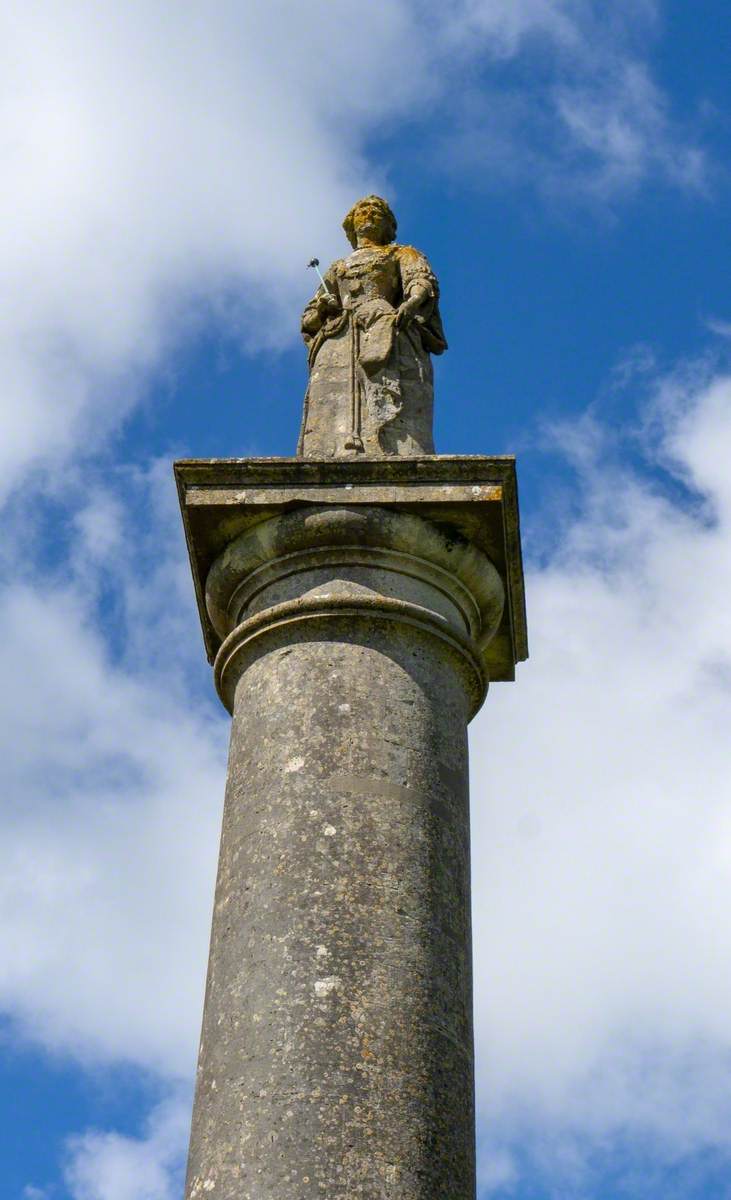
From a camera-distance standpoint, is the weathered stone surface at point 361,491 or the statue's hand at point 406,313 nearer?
the weathered stone surface at point 361,491

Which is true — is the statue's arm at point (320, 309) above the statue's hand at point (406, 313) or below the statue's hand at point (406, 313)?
above

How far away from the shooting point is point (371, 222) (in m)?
8.52

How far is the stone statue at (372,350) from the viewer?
288 inches

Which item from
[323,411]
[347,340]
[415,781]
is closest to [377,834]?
[415,781]

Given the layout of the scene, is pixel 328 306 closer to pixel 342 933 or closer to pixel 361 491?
pixel 361 491

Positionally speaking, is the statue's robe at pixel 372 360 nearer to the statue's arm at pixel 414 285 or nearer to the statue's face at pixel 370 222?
the statue's arm at pixel 414 285

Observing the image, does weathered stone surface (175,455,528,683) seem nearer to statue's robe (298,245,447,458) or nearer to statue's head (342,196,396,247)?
statue's robe (298,245,447,458)

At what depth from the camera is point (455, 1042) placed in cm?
535

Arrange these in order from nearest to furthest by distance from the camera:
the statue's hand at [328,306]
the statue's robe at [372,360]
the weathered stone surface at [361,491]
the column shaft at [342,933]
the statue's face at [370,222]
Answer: the column shaft at [342,933]
the weathered stone surface at [361,491]
the statue's robe at [372,360]
the statue's hand at [328,306]
the statue's face at [370,222]

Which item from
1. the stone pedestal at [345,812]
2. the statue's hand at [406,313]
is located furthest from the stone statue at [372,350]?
the stone pedestal at [345,812]

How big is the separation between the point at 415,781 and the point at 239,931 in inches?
33.4

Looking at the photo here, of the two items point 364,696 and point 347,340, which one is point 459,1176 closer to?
point 364,696

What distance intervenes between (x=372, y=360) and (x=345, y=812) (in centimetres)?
276

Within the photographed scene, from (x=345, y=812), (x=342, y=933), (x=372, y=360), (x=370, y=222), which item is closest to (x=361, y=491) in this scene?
(x=372, y=360)
